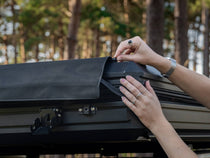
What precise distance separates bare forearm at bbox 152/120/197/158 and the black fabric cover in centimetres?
39

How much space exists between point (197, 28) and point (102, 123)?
76.2 ft

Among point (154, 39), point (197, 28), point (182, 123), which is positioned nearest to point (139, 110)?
point (182, 123)

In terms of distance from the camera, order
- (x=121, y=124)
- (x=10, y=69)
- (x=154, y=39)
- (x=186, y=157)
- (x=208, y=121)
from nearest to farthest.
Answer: (x=186, y=157) → (x=121, y=124) → (x=10, y=69) → (x=208, y=121) → (x=154, y=39)

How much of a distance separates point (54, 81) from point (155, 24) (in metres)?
4.58

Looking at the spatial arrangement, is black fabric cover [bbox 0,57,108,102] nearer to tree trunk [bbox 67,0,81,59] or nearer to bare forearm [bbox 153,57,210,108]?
bare forearm [bbox 153,57,210,108]

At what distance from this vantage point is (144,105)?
1919mm

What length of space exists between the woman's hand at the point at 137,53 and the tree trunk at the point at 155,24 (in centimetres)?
425

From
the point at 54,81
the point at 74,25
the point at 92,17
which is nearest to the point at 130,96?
the point at 54,81

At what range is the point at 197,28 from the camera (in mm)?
24156

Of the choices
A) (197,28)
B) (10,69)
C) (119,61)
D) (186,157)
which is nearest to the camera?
(186,157)

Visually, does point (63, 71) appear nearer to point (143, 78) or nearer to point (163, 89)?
point (143, 78)

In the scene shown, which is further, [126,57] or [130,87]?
[126,57]

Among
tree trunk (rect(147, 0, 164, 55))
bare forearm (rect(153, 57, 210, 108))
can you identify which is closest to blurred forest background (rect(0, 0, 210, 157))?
tree trunk (rect(147, 0, 164, 55))

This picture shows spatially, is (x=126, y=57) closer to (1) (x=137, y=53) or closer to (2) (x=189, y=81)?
(1) (x=137, y=53)
